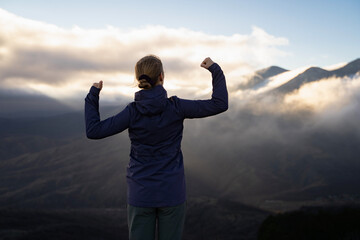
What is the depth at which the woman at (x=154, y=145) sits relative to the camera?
3.71 m

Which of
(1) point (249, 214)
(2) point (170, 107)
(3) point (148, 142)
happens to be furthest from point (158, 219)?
(1) point (249, 214)

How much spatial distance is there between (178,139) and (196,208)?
146 m

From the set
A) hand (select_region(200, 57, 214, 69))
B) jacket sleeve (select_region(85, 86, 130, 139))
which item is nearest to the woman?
jacket sleeve (select_region(85, 86, 130, 139))

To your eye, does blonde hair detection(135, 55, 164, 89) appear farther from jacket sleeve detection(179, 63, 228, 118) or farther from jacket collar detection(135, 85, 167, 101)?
jacket sleeve detection(179, 63, 228, 118)

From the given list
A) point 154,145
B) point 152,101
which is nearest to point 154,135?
point 154,145

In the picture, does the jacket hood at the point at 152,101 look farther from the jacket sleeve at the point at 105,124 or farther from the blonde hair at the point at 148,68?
the jacket sleeve at the point at 105,124

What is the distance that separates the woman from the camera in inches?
146

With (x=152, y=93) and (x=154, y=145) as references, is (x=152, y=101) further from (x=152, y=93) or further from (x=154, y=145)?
(x=154, y=145)

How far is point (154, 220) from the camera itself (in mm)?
3785

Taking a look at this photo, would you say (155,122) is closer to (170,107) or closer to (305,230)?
(170,107)

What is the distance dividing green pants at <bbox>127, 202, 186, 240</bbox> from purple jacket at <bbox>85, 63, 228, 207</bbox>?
8 centimetres

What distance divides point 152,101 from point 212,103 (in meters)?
0.71

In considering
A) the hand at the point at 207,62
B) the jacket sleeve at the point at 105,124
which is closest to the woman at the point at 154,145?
the jacket sleeve at the point at 105,124

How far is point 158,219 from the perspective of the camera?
3.80m
